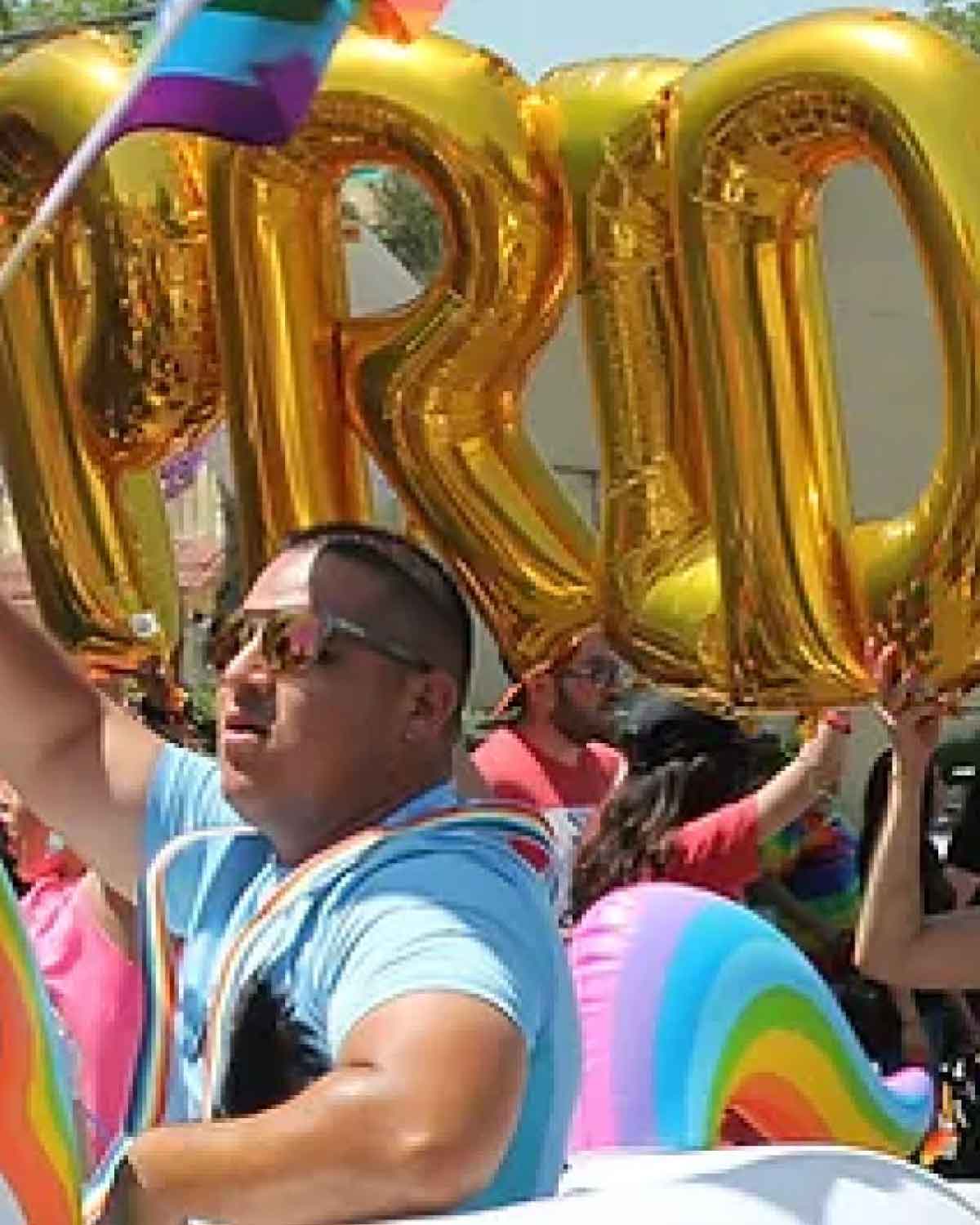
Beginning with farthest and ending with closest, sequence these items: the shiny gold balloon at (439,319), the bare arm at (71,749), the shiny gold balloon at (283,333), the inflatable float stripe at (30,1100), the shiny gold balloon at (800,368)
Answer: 1. the shiny gold balloon at (283,333)
2. the shiny gold balloon at (439,319)
3. the shiny gold balloon at (800,368)
4. the bare arm at (71,749)
5. the inflatable float stripe at (30,1100)

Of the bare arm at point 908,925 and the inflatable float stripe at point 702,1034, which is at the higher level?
the bare arm at point 908,925

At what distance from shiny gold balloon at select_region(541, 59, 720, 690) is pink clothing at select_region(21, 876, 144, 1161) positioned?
734mm

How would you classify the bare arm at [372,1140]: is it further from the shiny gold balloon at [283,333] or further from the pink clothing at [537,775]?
the pink clothing at [537,775]

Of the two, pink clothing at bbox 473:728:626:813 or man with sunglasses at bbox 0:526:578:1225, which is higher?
man with sunglasses at bbox 0:526:578:1225

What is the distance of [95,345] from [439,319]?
488mm

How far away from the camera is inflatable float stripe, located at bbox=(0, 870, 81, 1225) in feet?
5.34

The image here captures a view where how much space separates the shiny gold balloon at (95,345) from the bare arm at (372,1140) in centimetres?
145

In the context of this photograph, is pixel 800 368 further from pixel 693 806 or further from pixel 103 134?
pixel 693 806

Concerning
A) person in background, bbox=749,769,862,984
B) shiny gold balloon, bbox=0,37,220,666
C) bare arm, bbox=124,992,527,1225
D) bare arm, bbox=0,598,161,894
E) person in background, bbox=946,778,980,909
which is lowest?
person in background, bbox=749,769,862,984

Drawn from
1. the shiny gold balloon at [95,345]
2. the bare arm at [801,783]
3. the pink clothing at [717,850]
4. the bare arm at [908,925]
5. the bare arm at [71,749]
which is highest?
the shiny gold balloon at [95,345]

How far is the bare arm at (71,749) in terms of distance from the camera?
2.35 metres

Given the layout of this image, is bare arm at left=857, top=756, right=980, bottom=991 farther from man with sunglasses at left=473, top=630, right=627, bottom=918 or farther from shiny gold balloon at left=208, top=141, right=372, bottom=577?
man with sunglasses at left=473, top=630, right=627, bottom=918

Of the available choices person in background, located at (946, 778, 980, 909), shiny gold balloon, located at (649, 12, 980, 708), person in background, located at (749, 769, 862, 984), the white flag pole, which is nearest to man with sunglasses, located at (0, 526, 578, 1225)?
the white flag pole

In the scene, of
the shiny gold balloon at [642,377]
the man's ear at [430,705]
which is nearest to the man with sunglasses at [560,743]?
the shiny gold balloon at [642,377]
